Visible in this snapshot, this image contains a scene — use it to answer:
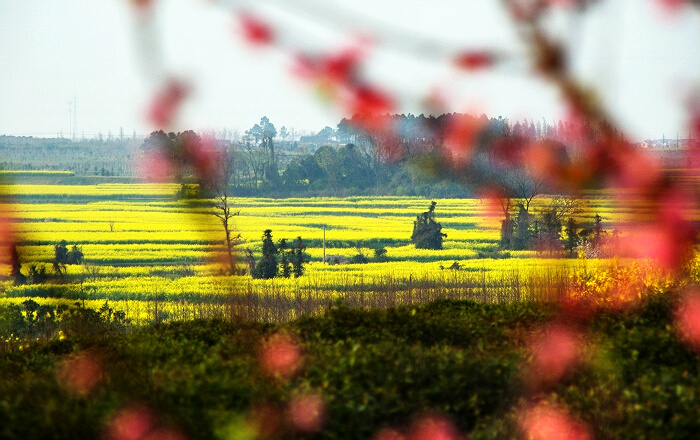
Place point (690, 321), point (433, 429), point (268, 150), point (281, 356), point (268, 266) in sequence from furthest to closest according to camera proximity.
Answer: point (268, 150) < point (268, 266) < point (690, 321) < point (281, 356) < point (433, 429)

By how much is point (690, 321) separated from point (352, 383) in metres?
1.50

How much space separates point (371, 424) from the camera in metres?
2.65

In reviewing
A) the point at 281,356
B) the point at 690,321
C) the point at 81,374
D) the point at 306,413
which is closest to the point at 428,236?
the point at 690,321

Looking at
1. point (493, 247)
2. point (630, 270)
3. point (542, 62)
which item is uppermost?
point (542, 62)

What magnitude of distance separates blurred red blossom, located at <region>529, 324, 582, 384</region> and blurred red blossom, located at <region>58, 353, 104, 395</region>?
1472mm

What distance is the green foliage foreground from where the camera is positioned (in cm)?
250

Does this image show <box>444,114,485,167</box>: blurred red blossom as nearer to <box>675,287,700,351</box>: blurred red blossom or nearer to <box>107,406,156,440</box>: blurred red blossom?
<box>107,406,156,440</box>: blurred red blossom

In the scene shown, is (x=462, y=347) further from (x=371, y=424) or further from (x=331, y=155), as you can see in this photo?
(x=331, y=155)

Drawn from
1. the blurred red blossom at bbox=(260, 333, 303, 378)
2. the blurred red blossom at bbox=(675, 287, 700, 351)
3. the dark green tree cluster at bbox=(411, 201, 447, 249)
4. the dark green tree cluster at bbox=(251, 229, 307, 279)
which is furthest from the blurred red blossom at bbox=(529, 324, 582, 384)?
the dark green tree cluster at bbox=(411, 201, 447, 249)

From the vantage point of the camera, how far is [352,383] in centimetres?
284

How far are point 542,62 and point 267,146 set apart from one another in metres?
50.5

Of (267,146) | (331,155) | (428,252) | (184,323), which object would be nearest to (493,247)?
(428,252)

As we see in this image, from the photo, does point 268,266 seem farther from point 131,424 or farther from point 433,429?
point 131,424

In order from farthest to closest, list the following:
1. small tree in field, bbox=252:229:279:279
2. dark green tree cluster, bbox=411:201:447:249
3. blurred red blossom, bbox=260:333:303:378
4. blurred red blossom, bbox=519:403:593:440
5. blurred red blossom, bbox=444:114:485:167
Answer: dark green tree cluster, bbox=411:201:447:249 → small tree in field, bbox=252:229:279:279 → blurred red blossom, bbox=260:333:303:378 → blurred red blossom, bbox=519:403:593:440 → blurred red blossom, bbox=444:114:485:167
